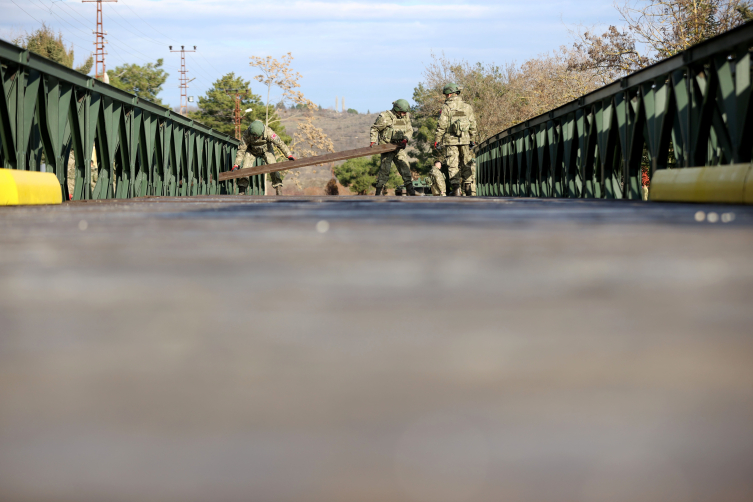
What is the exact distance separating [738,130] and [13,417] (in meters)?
5.68

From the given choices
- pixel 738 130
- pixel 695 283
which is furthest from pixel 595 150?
pixel 695 283

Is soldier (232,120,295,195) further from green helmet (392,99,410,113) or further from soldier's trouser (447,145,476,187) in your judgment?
soldier's trouser (447,145,476,187)

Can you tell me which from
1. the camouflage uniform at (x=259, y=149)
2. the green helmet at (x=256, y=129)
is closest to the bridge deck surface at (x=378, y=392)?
the green helmet at (x=256, y=129)

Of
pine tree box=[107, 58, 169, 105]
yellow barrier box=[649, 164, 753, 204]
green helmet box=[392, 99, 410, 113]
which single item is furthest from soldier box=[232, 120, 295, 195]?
pine tree box=[107, 58, 169, 105]

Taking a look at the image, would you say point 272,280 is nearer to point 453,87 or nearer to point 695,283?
point 695,283

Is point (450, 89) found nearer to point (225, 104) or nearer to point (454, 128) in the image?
point (454, 128)

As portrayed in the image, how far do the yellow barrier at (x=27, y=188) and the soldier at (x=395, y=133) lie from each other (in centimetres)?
955

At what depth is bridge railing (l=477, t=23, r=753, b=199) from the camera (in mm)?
5559

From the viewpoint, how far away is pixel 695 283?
1.42 metres

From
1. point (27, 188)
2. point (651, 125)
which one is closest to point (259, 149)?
point (27, 188)

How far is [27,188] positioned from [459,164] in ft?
36.7

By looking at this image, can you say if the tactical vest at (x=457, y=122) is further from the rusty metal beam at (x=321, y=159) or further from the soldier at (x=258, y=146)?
the soldier at (x=258, y=146)

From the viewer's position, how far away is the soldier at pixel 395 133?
1606 centimetres

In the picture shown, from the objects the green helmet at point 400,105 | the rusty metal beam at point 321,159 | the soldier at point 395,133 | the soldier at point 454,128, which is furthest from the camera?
the soldier at point 395,133
